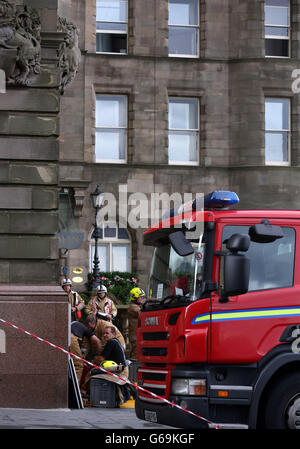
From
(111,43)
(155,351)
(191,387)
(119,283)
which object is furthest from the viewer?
(111,43)

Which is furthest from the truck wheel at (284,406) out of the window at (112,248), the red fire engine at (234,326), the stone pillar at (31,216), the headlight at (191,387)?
the window at (112,248)

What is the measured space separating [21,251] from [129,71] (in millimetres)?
20433

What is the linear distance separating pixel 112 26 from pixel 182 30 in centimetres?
247

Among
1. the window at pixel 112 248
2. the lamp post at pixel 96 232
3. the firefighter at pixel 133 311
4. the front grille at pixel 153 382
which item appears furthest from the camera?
the window at pixel 112 248

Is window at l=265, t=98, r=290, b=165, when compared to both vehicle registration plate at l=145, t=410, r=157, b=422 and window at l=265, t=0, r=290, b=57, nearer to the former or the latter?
window at l=265, t=0, r=290, b=57

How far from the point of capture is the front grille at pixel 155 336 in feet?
36.6

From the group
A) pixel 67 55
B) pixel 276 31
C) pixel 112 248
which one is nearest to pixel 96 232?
pixel 112 248

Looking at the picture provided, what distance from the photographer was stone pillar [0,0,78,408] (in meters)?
15.6

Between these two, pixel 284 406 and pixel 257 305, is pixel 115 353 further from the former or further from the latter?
pixel 284 406

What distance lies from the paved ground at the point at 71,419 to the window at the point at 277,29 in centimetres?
2262

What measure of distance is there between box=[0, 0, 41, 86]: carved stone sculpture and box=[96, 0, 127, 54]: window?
778 inches

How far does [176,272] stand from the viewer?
11.5 m

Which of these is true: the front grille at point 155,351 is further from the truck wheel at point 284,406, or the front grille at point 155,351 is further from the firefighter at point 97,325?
the firefighter at point 97,325
